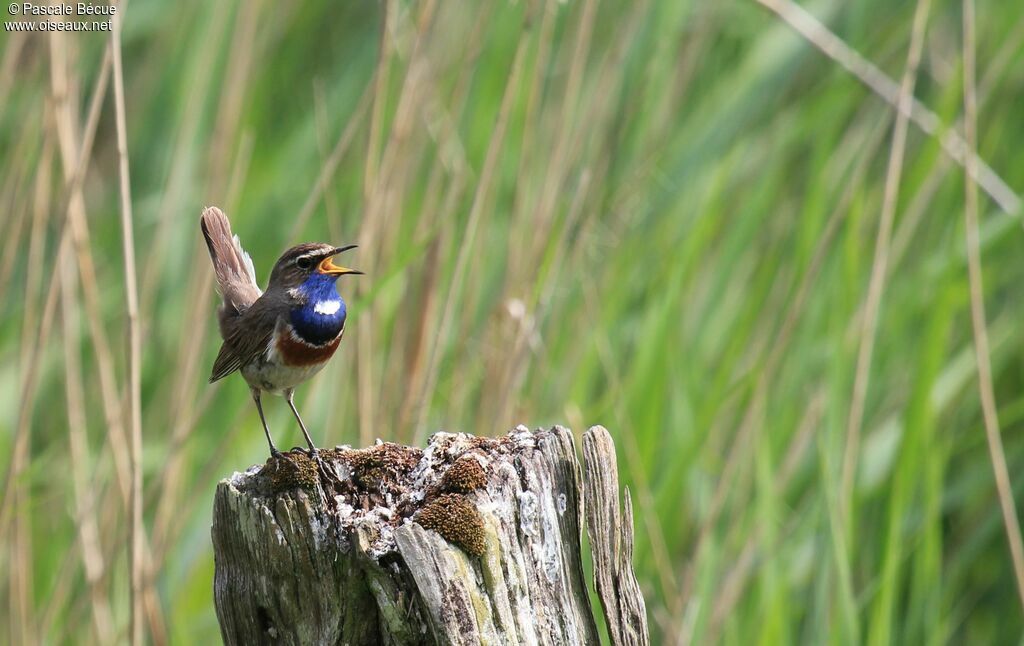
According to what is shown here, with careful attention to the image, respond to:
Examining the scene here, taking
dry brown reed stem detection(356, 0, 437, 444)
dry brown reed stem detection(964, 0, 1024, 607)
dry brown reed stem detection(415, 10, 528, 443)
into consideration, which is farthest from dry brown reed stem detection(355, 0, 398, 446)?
dry brown reed stem detection(964, 0, 1024, 607)

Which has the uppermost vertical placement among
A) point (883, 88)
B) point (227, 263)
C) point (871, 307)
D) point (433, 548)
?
point (883, 88)

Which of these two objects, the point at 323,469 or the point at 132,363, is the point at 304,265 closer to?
the point at 132,363

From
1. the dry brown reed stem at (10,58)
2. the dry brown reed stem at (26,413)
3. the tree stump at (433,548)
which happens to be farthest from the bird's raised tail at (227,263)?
the tree stump at (433,548)

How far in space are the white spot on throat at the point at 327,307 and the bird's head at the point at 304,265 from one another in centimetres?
7

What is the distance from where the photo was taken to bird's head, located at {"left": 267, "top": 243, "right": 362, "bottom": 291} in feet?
10.3

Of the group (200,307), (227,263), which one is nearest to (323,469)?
(227,263)

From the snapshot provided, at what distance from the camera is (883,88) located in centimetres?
398

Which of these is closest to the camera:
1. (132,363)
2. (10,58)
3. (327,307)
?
(132,363)

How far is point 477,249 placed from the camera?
3791 mm

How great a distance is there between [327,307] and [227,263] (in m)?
0.48

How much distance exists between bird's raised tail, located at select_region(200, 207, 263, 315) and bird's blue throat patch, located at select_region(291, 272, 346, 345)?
34 cm

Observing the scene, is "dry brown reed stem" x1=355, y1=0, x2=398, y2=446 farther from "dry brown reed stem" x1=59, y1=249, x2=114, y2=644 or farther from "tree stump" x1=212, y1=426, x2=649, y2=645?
"tree stump" x1=212, y1=426, x2=649, y2=645

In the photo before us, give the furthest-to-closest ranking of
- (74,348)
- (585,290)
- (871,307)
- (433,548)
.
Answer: (585,290), (74,348), (871,307), (433,548)

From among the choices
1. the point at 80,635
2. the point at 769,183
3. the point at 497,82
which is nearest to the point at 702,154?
the point at 769,183
